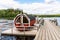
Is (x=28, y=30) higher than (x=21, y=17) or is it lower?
lower

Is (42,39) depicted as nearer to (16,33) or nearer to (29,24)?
(16,33)

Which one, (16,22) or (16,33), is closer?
(16,33)

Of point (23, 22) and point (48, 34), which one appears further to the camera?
point (23, 22)

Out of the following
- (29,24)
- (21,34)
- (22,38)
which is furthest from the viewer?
(29,24)

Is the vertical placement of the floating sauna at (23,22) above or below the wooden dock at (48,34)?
above

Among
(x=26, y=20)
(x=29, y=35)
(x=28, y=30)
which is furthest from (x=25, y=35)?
(x=26, y=20)

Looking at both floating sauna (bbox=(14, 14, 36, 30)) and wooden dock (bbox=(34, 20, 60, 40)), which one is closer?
wooden dock (bbox=(34, 20, 60, 40))

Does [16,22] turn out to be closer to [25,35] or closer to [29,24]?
[29,24]

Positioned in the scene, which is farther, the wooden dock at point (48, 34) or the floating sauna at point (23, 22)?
the floating sauna at point (23, 22)

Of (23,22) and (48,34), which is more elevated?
(23,22)

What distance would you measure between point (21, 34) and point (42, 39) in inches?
46.6

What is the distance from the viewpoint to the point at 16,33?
5.95 m

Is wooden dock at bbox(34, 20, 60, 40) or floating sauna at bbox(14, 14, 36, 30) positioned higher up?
floating sauna at bbox(14, 14, 36, 30)

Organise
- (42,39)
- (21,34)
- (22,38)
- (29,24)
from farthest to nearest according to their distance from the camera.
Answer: (29,24)
(22,38)
(21,34)
(42,39)
